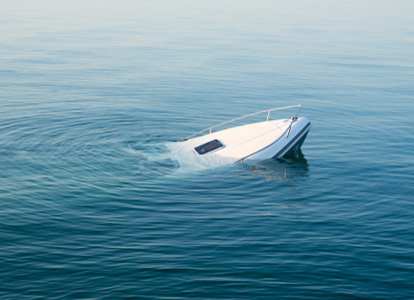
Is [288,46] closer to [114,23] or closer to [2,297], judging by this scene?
[114,23]

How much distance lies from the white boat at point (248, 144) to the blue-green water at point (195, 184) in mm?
682

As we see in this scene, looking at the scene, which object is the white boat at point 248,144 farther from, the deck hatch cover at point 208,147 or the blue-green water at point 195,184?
the blue-green water at point 195,184

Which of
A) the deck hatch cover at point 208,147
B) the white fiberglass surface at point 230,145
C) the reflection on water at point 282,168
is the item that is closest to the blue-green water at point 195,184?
the reflection on water at point 282,168

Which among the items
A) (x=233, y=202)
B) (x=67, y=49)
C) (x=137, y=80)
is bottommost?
(x=233, y=202)

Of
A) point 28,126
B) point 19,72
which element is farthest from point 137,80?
Result: point 28,126

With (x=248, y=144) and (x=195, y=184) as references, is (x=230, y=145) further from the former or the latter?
(x=195, y=184)

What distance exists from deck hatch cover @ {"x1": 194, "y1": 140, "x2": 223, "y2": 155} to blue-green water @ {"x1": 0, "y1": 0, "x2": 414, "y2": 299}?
146cm

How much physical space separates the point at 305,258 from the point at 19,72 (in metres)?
34.1

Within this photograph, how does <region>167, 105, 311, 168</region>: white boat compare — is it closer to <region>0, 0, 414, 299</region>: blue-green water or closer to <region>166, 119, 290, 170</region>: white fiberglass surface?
<region>166, 119, 290, 170</region>: white fiberglass surface

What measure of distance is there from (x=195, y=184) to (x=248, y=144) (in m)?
4.07

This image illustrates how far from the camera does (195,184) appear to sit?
1989cm

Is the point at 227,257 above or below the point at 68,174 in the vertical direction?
below

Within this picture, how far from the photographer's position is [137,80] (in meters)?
39.3

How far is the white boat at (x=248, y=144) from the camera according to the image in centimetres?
2211
